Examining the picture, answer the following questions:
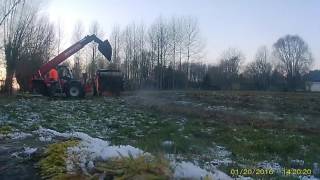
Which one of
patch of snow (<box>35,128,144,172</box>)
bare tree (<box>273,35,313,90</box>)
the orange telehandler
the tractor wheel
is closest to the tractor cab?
the orange telehandler

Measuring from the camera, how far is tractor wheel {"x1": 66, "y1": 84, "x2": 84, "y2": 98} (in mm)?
37250

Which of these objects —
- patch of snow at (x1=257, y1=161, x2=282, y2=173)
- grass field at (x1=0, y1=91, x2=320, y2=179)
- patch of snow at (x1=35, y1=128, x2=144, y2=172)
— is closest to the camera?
patch of snow at (x1=35, y1=128, x2=144, y2=172)

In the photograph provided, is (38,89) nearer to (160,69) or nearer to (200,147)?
(200,147)

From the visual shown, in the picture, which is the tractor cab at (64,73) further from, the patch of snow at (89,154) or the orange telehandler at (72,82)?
the patch of snow at (89,154)

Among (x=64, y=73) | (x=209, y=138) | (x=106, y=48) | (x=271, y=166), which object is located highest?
(x=106, y=48)

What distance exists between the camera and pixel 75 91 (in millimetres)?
37281

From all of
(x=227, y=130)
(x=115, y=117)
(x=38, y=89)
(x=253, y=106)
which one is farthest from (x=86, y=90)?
(x=227, y=130)

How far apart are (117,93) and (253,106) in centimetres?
1090

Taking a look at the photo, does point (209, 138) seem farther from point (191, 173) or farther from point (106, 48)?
point (106, 48)

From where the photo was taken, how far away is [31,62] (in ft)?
185

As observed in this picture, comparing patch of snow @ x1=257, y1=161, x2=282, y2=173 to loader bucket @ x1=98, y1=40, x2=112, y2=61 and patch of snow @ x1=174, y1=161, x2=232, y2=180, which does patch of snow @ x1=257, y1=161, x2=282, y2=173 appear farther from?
loader bucket @ x1=98, y1=40, x2=112, y2=61

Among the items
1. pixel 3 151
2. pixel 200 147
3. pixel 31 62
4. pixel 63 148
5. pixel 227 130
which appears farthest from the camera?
pixel 31 62

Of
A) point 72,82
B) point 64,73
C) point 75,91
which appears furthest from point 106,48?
point 64,73

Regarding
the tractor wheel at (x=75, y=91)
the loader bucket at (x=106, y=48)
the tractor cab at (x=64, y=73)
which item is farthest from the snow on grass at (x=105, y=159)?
the tractor cab at (x=64, y=73)
